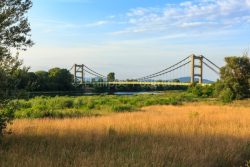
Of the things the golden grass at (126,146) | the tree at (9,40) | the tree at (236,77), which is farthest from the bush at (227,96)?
the tree at (9,40)

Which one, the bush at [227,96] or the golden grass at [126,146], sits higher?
the bush at [227,96]

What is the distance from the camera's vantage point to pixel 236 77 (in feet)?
129

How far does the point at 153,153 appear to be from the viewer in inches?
355

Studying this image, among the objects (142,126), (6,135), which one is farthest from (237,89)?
(6,135)

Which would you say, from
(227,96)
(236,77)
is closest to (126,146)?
(227,96)

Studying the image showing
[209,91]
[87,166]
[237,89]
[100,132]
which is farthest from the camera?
[209,91]

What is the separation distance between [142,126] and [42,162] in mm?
6671

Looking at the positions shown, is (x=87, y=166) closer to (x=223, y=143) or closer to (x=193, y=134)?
(x=223, y=143)

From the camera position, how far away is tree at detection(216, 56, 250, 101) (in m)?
38.9

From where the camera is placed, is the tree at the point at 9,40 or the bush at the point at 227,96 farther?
the bush at the point at 227,96

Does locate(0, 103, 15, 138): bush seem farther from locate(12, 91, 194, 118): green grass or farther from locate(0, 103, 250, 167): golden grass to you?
locate(0, 103, 250, 167): golden grass

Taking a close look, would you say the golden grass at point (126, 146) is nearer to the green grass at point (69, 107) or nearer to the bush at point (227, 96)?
the green grass at point (69, 107)

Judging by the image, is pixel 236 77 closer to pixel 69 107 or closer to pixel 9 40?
pixel 69 107

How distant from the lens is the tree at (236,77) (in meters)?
38.9
